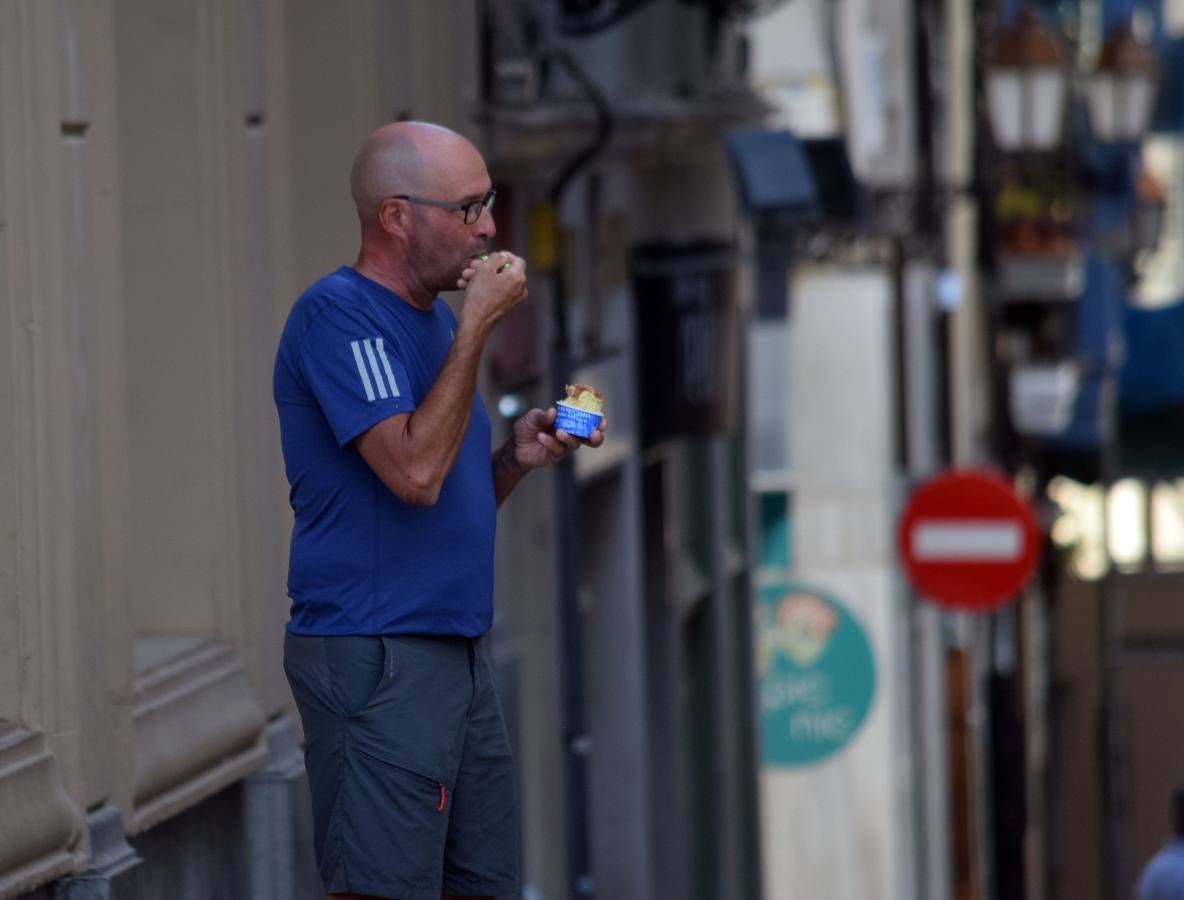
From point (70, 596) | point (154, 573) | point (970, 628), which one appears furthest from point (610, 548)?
point (970, 628)

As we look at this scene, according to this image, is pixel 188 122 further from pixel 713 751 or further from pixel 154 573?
pixel 713 751

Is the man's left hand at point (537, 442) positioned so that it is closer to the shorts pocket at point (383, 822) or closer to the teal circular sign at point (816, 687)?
the shorts pocket at point (383, 822)

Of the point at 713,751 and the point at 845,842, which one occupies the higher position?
the point at 713,751

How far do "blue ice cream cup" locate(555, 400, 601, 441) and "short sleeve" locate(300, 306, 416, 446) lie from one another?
337 millimetres

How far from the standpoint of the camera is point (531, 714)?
9.59 m

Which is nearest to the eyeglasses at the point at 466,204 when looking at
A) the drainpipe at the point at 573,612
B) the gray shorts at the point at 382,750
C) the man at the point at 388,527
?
the man at the point at 388,527

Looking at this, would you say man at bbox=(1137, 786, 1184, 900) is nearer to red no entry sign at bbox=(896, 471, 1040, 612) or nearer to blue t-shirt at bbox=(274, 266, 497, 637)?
red no entry sign at bbox=(896, 471, 1040, 612)

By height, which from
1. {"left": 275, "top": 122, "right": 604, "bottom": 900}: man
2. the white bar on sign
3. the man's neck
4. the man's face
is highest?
the man's face

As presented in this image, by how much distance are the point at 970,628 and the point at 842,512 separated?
4248mm

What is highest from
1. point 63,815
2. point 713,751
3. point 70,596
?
point 70,596

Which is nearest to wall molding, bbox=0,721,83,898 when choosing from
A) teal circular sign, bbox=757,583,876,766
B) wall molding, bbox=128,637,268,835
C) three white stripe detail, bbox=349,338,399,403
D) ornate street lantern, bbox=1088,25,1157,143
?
wall molding, bbox=128,637,268,835

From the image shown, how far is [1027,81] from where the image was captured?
1800cm

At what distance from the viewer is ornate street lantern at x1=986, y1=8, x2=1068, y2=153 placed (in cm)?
1792

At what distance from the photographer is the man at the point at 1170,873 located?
32.9 ft
